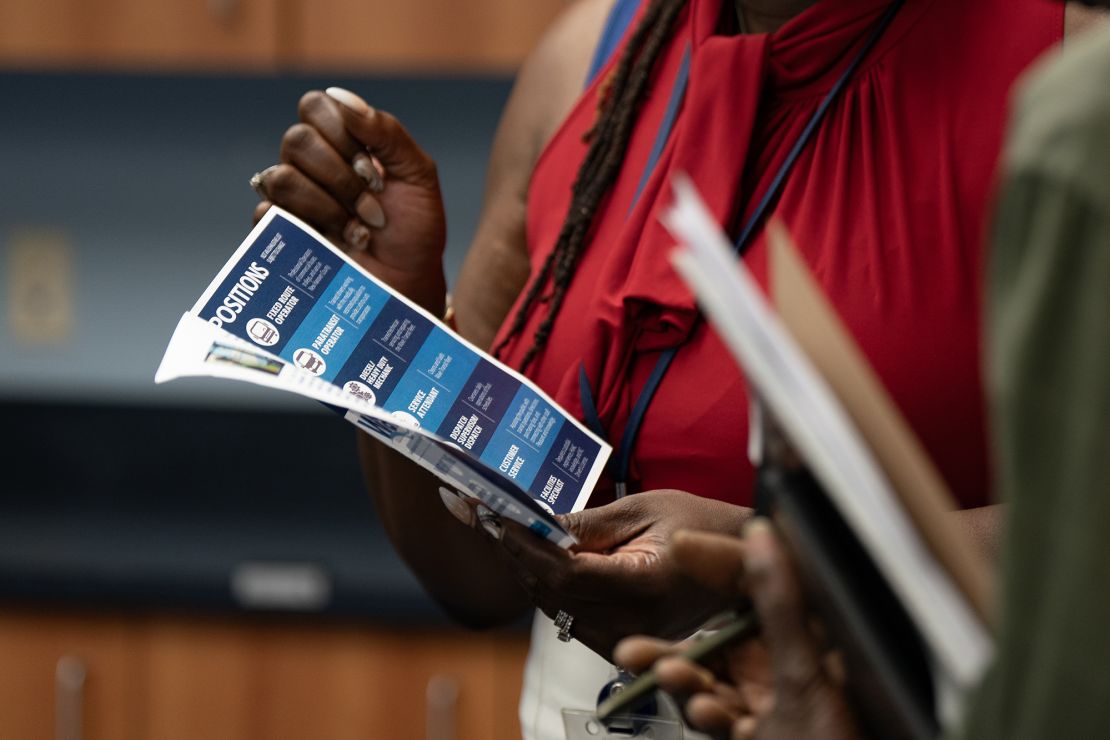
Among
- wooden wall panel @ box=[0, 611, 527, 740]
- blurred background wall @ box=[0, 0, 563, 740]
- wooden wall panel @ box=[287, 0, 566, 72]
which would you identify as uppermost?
wooden wall panel @ box=[287, 0, 566, 72]

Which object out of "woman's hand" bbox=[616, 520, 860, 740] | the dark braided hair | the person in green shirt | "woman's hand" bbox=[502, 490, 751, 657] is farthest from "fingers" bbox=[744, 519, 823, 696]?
the dark braided hair

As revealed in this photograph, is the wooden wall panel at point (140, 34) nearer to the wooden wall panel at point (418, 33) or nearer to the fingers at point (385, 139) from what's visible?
the wooden wall panel at point (418, 33)

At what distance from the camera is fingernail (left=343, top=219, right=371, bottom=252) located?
99 cm

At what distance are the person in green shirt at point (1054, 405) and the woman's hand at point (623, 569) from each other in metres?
0.44

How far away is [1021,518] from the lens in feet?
1.12

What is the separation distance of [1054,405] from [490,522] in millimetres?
521

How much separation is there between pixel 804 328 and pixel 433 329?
503mm

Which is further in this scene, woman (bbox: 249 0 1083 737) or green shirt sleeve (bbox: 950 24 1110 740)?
woman (bbox: 249 0 1083 737)

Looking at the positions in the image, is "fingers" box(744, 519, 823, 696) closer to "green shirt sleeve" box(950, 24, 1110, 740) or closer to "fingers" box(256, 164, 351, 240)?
"green shirt sleeve" box(950, 24, 1110, 740)

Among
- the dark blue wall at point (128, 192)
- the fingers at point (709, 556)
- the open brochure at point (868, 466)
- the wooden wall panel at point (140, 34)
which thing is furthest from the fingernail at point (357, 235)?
the dark blue wall at point (128, 192)

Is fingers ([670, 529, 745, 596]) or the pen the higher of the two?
fingers ([670, 529, 745, 596])

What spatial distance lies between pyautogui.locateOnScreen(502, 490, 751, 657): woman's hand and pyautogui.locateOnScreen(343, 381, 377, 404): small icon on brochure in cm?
14

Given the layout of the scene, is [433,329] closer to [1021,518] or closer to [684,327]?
[684,327]

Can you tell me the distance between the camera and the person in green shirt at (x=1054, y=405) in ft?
1.05
